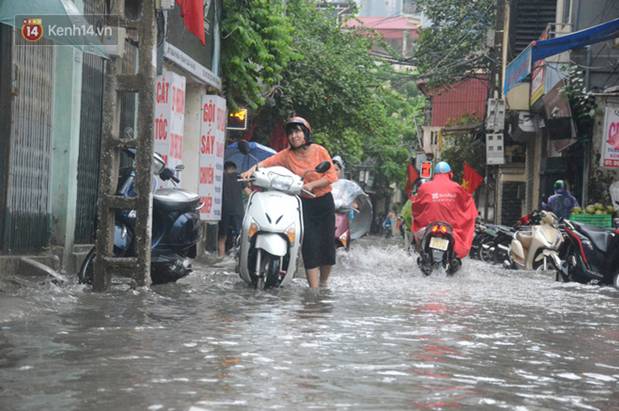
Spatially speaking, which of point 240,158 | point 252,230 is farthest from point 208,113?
point 252,230

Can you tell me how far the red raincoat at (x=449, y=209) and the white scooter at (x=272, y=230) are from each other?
407 centimetres

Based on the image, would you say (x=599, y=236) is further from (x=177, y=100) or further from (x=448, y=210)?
(x=177, y=100)

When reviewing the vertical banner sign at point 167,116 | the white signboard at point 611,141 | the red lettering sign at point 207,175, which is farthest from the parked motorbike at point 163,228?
the white signboard at point 611,141

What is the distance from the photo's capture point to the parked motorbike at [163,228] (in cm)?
992

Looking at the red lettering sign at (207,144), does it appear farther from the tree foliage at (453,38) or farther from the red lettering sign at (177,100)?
the tree foliage at (453,38)

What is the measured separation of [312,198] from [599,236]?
4.47 metres

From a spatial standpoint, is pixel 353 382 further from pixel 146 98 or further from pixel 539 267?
pixel 539 267

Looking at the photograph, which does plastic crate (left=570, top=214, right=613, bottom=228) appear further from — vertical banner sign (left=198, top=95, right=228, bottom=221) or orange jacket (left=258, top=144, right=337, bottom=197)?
orange jacket (left=258, top=144, right=337, bottom=197)

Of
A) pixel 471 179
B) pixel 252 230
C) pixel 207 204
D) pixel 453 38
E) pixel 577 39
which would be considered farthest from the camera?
pixel 453 38

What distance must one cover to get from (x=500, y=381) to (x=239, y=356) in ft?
4.27

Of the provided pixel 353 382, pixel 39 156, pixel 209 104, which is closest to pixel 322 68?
pixel 209 104

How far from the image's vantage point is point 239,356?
19.6 ft

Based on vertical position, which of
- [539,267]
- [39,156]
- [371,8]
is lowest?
[539,267]

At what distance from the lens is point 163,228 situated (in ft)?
32.9
